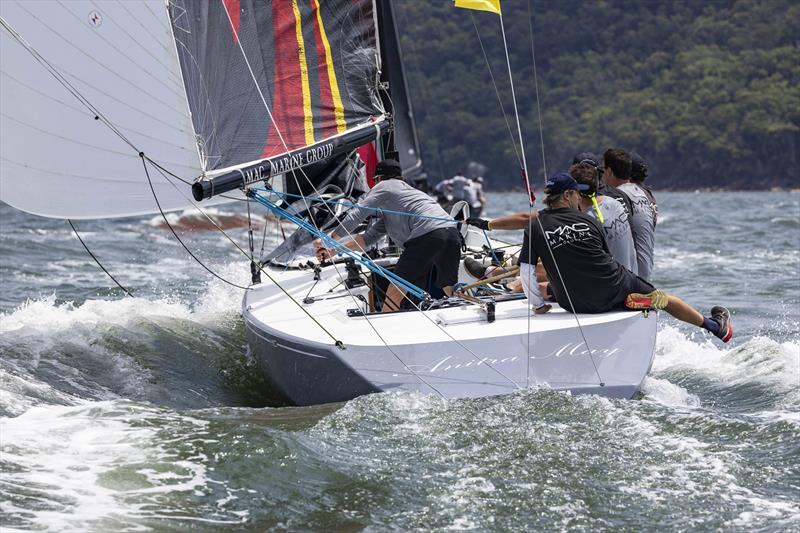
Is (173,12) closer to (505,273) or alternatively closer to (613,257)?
(505,273)

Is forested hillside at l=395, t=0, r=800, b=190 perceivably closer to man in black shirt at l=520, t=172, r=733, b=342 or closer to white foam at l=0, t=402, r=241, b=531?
man in black shirt at l=520, t=172, r=733, b=342

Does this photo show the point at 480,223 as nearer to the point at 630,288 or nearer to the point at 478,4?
the point at 630,288

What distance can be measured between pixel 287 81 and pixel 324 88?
0.25m

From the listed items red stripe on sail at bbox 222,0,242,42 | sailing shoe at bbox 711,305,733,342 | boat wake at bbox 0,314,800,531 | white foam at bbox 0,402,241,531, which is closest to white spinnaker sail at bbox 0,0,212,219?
red stripe on sail at bbox 222,0,242,42

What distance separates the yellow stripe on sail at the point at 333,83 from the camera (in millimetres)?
7051

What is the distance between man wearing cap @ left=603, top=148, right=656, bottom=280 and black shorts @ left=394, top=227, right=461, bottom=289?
34.5 inches

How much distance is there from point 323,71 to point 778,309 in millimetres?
4230

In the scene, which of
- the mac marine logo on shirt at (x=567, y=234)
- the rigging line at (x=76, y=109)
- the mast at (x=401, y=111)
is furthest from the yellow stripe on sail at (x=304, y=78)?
the mast at (x=401, y=111)

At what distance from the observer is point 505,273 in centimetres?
605

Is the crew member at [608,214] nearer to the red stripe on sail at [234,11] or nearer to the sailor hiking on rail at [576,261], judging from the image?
the sailor hiking on rail at [576,261]

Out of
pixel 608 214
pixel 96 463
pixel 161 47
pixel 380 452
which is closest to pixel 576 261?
pixel 608 214

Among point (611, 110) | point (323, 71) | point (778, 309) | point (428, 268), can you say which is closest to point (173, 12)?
point (323, 71)

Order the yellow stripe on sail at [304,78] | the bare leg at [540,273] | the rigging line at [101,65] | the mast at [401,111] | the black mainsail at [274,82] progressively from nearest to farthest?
the bare leg at [540,273] → the rigging line at [101,65] → the black mainsail at [274,82] → the yellow stripe on sail at [304,78] → the mast at [401,111]

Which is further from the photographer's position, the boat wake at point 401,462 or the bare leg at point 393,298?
the bare leg at point 393,298
